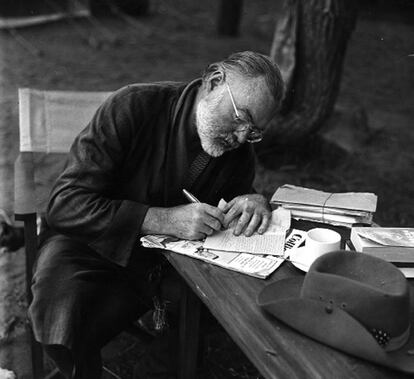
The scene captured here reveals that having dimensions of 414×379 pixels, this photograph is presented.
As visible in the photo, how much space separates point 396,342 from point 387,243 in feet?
1.84

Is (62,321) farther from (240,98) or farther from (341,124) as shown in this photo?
(341,124)

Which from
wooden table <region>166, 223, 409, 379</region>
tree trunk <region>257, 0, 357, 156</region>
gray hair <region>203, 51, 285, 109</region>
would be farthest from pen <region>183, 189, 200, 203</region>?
tree trunk <region>257, 0, 357, 156</region>

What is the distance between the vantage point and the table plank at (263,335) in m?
1.77

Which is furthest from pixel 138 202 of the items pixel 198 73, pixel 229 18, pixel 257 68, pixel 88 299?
pixel 229 18

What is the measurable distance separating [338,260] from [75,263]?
1.08m

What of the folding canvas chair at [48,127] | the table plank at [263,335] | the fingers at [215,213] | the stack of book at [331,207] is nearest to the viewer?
the table plank at [263,335]

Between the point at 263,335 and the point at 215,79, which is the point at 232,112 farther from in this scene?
the point at 263,335

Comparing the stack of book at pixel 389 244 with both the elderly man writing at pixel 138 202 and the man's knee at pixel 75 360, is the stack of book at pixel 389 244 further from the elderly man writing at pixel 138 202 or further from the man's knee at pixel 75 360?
the man's knee at pixel 75 360

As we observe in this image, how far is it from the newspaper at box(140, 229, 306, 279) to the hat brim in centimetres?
23

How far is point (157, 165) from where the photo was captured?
273 cm

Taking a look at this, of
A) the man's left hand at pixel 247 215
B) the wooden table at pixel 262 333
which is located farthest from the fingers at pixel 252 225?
the wooden table at pixel 262 333

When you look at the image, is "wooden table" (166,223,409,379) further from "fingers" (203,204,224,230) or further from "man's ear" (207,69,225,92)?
"man's ear" (207,69,225,92)

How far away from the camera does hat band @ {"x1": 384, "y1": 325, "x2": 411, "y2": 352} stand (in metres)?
1.83

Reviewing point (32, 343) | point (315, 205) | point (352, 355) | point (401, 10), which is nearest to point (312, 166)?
point (315, 205)
